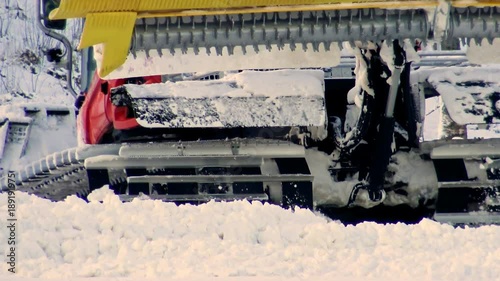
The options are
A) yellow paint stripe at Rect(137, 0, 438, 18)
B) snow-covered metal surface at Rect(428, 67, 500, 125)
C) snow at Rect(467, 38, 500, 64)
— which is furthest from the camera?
snow-covered metal surface at Rect(428, 67, 500, 125)

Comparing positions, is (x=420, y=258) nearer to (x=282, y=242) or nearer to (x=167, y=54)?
(x=282, y=242)

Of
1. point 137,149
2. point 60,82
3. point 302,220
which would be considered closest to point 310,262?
point 302,220

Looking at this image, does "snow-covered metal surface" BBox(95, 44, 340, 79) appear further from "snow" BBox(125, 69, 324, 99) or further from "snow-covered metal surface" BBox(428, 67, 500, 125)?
"snow-covered metal surface" BBox(428, 67, 500, 125)

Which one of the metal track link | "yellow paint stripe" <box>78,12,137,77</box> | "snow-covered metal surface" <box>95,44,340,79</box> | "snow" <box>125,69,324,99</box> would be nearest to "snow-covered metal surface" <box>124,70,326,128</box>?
"snow" <box>125,69,324,99</box>

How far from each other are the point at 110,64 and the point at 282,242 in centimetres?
111

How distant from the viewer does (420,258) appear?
3322mm

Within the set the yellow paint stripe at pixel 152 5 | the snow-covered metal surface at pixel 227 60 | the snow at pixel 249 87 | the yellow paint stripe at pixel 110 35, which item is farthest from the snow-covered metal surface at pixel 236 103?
the yellow paint stripe at pixel 152 5

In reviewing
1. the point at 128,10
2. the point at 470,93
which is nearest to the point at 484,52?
the point at 470,93

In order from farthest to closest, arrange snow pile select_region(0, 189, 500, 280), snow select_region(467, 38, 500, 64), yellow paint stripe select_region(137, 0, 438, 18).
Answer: snow select_region(467, 38, 500, 64) → yellow paint stripe select_region(137, 0, 438, 18) → snow pile select_region(0, 189, 500, 280)

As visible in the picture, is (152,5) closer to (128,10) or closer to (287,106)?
(128,10)

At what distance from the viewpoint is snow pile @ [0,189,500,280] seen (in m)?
3.10

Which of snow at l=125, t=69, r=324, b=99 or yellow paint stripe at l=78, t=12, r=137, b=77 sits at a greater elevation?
yellow paint stripe at l=78, t=12, r=137, b=77

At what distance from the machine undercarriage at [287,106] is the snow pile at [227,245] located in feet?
2.06

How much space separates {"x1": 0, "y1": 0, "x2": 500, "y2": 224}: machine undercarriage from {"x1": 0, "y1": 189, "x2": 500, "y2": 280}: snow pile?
628 millimetres
